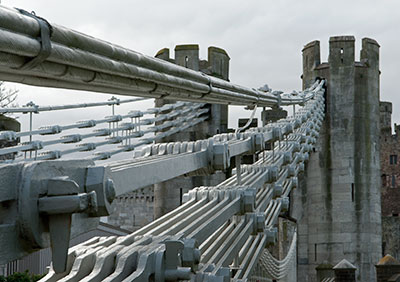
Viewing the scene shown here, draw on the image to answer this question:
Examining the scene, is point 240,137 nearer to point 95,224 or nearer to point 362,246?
point 95,224

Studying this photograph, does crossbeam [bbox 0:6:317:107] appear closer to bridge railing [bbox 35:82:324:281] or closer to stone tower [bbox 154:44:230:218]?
bridge railing [bbox 35:82:324:281]

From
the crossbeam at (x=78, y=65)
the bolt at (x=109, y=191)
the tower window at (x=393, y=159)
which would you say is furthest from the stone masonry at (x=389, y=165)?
the bolt at (x=109, y=191)

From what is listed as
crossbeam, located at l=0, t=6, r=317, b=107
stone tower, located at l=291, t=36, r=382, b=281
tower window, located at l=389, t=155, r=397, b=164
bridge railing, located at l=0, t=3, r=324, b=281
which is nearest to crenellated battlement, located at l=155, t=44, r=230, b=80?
stone tower, located at l=291, t=36, r=382, b=281

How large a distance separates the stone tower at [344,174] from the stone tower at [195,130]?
4.09 metres

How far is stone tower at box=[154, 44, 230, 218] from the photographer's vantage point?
29.3 feet

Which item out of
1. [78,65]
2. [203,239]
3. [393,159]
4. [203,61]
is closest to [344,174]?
[203,61]

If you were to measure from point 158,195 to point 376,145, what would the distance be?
5.27 m

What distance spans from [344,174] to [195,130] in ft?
14.5

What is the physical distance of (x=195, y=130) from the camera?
8.98 m

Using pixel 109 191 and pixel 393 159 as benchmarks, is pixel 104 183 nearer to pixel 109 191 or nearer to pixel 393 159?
pixel 109 191

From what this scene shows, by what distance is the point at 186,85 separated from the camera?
2857mm

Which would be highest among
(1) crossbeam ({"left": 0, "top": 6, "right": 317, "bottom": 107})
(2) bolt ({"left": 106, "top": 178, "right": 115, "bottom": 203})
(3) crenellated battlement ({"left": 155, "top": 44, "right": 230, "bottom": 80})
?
(3) crenellated battlement ({"left": 155, "top": 44, "right": 230, "bottom": 80})

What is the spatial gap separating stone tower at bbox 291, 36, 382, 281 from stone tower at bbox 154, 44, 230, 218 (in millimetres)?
4090

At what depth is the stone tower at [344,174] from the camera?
12.5 m
